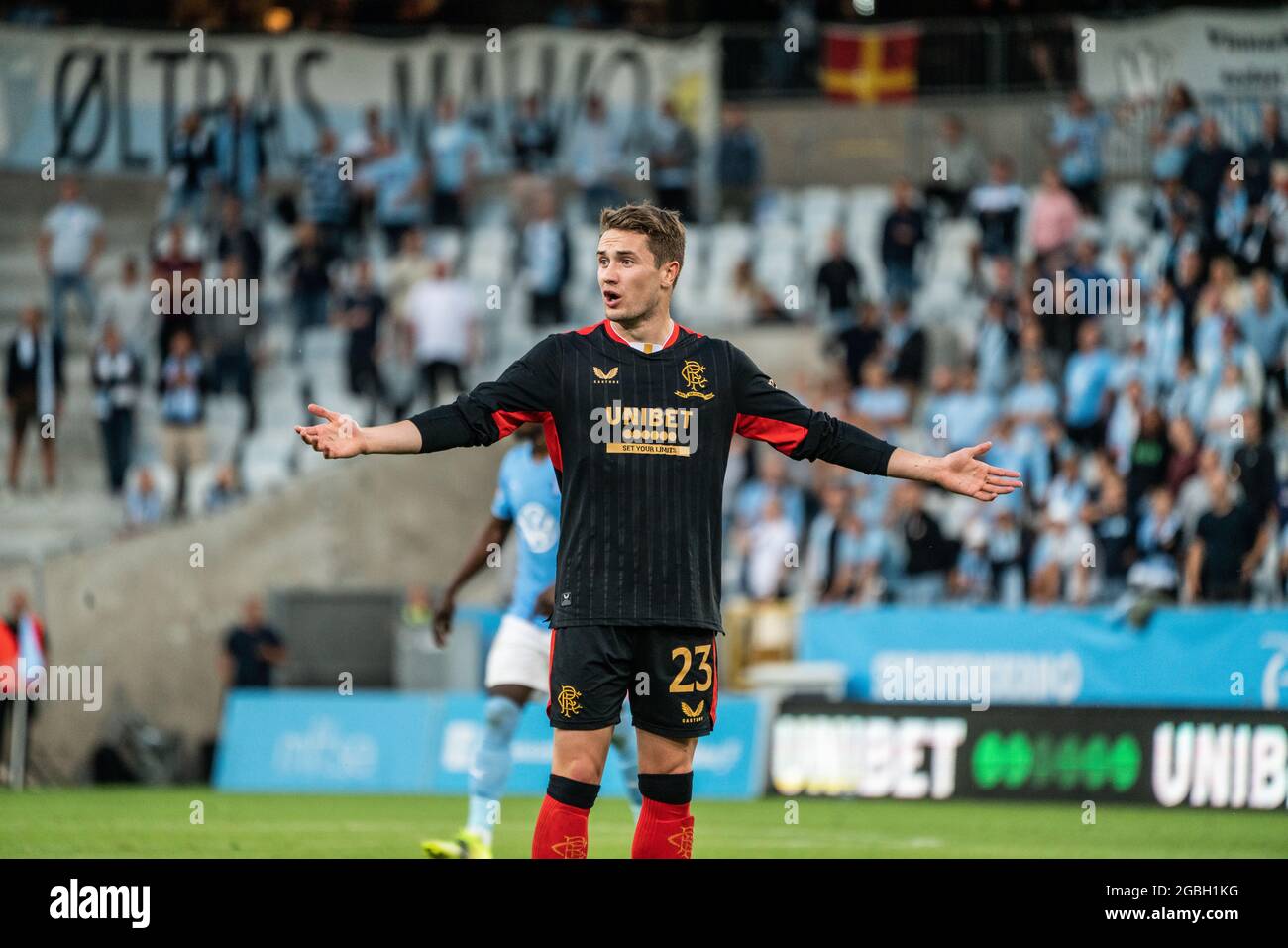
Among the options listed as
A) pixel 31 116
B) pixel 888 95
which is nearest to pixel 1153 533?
pixel 888 95

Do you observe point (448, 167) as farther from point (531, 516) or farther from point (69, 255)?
point (531, 516)

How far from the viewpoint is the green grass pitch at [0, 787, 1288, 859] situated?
512 inches

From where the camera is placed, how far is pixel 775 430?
780 centimetres

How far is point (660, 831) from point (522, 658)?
435 cm

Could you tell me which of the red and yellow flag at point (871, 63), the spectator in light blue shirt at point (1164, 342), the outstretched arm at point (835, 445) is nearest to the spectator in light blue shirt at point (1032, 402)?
the spectator in light blue shirt at point (1164, 342)

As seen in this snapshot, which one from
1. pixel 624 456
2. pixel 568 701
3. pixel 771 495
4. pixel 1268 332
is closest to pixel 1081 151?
pixel 1268 332

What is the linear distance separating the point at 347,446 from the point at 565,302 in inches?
757

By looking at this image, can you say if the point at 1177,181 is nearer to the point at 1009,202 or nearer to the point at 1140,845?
the point at 1009,202

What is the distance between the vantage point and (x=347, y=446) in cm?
716

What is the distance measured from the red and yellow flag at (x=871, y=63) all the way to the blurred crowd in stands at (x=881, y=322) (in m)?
1.63

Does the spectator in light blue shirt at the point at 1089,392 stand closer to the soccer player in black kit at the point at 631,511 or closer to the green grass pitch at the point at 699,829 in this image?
the green grass pitch at the point at 699,829

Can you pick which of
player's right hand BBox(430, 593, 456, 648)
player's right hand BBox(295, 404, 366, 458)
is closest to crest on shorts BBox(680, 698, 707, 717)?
player's right hand BBox(295, 404, 366, 458)

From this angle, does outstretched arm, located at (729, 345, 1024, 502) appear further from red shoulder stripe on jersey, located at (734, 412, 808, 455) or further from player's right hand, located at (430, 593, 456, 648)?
player's right hand, located at (430, 593, 456, 648)

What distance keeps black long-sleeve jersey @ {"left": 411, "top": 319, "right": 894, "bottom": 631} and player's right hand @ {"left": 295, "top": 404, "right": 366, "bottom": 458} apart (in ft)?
0.85
